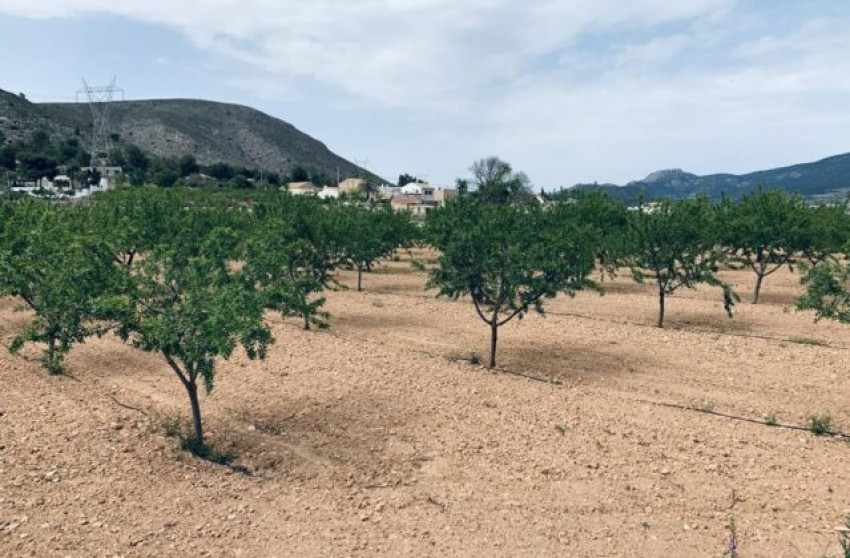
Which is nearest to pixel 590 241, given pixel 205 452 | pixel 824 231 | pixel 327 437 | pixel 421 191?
pixel 327 437

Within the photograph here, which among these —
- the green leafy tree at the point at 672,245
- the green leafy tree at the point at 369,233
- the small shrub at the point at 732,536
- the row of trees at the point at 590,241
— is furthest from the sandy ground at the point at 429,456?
the green leafy tree at the point at 369,233

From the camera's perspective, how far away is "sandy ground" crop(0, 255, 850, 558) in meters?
9.98

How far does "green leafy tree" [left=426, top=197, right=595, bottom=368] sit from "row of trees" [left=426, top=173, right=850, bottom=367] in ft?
0.11

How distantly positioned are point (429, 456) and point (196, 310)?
5701 mm

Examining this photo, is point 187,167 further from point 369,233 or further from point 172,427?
point 172,427

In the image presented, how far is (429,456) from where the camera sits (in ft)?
42.7

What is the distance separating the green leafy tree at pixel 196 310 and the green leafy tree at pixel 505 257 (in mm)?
7777

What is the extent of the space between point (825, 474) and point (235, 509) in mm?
11640

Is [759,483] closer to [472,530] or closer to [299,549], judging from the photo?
[472,530]

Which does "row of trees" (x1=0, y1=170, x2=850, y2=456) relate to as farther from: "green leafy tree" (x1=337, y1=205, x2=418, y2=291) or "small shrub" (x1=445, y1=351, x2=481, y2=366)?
"small shrub" (x1=445, y1=351, x2=481, y2=366)

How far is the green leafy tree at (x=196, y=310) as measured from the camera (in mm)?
11359

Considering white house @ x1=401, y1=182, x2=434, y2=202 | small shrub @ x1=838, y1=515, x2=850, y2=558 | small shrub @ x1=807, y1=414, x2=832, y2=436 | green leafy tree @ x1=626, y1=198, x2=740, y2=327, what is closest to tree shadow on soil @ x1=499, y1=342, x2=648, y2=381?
green leafy tree @ x1=626, y1=198, x2=740, y2=327

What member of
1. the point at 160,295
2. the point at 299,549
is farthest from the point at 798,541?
the point at 160,295

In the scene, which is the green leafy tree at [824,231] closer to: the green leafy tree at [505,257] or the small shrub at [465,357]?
the green leafy tree at [505,257]
